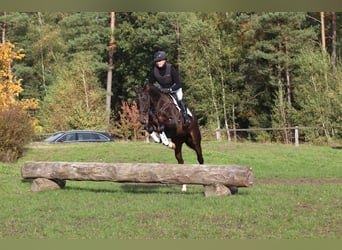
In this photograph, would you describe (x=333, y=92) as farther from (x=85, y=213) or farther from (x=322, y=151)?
(x=85, y=213)

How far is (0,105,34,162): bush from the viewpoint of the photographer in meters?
21.0

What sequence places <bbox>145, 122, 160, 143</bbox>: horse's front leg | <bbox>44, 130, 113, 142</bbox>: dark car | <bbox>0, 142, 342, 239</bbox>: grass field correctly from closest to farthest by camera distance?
<bbox>0, 142, 342, 239</bbox>: grass field
<bbox>145, 122, 160, 143</bbox>: horse's front leg
<bbox>44, 130, 113, 142</bbox>: dark car

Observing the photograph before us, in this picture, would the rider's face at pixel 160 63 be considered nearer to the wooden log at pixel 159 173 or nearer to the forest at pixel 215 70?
the wooden log at pixel 159 173

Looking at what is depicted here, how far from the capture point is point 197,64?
1709 inches

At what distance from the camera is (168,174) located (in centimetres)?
1034

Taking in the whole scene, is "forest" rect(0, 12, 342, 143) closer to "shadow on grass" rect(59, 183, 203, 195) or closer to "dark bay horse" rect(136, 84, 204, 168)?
"shadow on grass" rect(59, 183, 203, 195)

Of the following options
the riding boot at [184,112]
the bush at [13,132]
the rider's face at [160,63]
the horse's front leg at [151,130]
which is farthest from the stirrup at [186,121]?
the bush at [13,132]

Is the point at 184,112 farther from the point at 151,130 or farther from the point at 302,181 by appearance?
the point at 302,181

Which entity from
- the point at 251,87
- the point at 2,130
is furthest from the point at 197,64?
the point at 2,130

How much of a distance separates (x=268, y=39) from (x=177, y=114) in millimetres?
37439

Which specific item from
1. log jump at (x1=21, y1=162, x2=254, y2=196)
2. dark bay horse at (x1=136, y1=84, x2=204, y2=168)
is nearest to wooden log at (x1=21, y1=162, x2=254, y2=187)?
log jump at (x1=21, y1=162, x2=254, y2=196)

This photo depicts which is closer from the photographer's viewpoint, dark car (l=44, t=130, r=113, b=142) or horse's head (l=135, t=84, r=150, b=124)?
horse's head (l=135, t=84, r=150, b=124)

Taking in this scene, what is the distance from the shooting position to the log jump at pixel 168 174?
1006 centimetres

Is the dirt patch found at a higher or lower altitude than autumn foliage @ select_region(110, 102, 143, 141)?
lower
